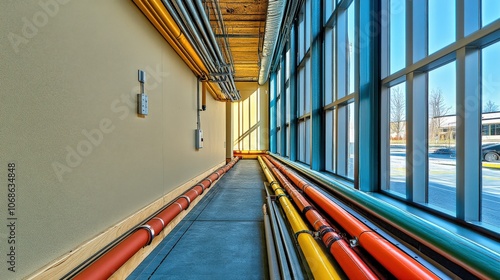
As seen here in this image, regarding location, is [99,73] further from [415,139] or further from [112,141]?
[415,139]

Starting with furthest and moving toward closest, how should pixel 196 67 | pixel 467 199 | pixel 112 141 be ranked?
pixel 196 67 → pixel 112 141 → pixel 467 199

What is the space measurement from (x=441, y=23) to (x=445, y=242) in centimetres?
127

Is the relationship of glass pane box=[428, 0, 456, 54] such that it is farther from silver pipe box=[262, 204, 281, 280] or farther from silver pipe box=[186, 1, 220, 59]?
silver pipe box=[186, 1, 220, 59]

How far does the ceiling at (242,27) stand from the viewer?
568cm

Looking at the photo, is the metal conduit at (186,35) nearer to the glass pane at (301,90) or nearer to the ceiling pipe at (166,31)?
the ceiling pipe at (166,31)

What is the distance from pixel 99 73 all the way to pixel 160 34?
3.99 feet

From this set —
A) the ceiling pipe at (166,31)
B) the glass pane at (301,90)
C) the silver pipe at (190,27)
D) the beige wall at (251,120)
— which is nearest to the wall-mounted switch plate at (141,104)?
the ceiling pipe at (166,31)

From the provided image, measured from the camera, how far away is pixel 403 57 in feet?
6.01

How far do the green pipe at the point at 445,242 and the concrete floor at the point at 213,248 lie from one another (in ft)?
3.04

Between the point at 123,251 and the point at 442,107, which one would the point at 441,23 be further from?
the point at 123,251

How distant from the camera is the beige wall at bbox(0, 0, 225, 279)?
1064 mm

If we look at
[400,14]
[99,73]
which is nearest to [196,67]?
[99,73]

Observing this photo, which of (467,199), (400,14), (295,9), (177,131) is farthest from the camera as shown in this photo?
(295,9)

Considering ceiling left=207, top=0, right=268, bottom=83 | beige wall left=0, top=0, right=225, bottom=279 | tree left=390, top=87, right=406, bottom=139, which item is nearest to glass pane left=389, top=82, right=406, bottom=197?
tree left=390, top=87, right=406, bottom=139
